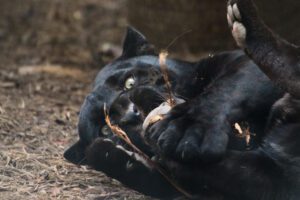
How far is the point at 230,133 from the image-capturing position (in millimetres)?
2631

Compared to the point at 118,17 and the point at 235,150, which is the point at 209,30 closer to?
the point at 118,17

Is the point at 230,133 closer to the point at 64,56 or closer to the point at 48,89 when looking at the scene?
the point at 48,89

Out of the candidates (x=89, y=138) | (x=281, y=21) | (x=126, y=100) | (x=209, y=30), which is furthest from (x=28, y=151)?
(x=209, y=30)

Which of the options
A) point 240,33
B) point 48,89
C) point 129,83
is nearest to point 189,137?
point 240,33

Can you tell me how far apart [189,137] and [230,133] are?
200 millimetres

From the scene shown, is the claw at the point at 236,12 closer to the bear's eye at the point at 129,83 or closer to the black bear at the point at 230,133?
the black bear at the point at 230,133

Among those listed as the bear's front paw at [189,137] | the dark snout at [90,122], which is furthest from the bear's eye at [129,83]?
the bear's front paw at [189,137]

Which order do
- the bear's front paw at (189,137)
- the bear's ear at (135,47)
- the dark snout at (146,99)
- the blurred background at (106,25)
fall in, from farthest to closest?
the blurred background at (106,25)
the bear's ear at (135,47)
the dark snout at (146,99)
the bear's front paw at (189,137)

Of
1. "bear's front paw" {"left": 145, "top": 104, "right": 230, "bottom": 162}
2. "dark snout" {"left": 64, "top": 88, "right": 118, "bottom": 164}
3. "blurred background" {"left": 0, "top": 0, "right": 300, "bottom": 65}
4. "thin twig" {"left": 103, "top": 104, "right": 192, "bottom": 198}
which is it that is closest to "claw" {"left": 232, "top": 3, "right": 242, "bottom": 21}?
"bear's front paw" {"left": 145, "top": 104, "right": 230, "bottom": 162}

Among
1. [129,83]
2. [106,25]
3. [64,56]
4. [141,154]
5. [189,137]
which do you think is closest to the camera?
[189,137]

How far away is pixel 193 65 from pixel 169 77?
16 centimetres

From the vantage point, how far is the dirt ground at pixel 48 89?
2947 millimetres

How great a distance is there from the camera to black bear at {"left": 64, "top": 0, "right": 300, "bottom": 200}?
2527 mm

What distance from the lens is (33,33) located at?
6648 millimetres
